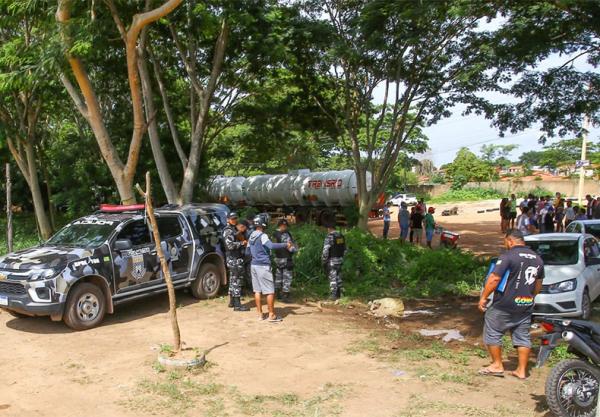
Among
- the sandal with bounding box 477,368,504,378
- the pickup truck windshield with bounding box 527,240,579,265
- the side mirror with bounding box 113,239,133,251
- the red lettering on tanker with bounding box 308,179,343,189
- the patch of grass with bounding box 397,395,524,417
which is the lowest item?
the patch of grass with bounding box 397,395,524,417

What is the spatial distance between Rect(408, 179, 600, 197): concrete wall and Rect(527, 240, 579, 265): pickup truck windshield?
4497 centimetres

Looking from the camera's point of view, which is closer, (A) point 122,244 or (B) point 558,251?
(A) point 122,244

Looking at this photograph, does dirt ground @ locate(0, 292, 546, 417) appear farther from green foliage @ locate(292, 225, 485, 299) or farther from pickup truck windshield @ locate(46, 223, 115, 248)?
green foliage @ locate(292, 225, 485, 299)

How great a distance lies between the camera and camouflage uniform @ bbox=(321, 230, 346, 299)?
34.4 ft

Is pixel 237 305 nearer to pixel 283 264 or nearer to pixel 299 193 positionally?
pixel 283 264

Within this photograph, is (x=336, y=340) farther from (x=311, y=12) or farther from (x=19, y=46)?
(x=311, y=12)

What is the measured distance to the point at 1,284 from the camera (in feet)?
27.3

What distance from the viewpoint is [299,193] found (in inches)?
1191

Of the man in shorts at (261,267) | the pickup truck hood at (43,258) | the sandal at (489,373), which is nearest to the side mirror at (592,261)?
the sandal at (489,373)

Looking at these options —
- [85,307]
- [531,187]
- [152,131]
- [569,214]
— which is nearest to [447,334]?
[85,307]

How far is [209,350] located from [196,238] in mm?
3205

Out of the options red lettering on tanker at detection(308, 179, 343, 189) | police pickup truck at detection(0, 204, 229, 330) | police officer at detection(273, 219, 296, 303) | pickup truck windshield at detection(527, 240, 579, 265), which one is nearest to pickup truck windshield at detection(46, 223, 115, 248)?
police pickup truck at detection(0, 204, 229, 330)

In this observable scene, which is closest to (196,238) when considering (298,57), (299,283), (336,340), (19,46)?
(299,283)

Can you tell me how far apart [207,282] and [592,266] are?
6.79 m
